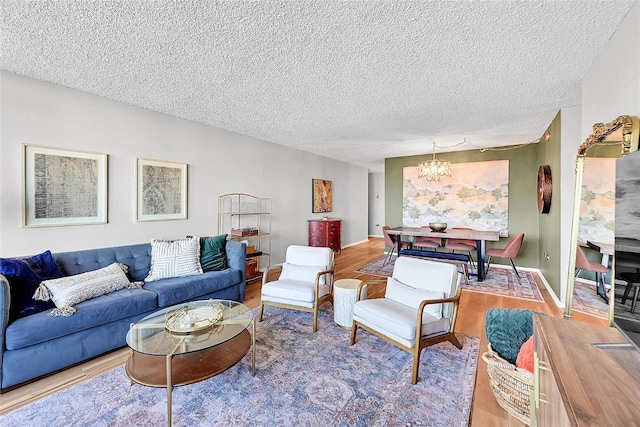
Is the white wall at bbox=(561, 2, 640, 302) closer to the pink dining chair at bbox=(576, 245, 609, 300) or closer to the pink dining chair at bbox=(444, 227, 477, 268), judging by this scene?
the pink dining chair at bbox=(576, 245, 609, 300)

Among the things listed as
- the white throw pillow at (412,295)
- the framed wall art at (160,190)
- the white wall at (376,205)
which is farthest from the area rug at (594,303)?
the white wall at (376,205)

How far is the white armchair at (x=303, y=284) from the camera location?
2.85 metres

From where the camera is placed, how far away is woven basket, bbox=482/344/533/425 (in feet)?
5.24

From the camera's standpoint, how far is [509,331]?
1911 mm

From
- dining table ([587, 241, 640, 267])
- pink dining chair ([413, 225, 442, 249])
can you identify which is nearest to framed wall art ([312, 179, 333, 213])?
pink dining chair ([413, 225, 442, 249])

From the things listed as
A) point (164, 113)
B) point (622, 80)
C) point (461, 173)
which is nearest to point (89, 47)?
point (164, 113)

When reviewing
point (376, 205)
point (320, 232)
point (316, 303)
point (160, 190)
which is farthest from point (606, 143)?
point (376, 205)

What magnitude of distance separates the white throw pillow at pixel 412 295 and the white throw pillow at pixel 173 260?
2.21 meters

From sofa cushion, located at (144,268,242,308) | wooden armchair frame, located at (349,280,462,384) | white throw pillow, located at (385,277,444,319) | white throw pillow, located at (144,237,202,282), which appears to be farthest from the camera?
white throw pillow, located at (144,237,202,282)

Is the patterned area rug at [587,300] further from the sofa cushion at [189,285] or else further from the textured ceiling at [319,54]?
the sofa cushion at [189,285]

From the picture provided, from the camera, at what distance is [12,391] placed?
189 cm

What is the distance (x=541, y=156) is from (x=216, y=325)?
5.71 m

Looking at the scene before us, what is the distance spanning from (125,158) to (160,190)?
54 centimetres

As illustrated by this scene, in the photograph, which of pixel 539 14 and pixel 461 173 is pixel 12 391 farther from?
pixel 461 173
